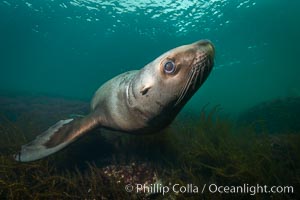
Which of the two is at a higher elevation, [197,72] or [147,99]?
[197,72]

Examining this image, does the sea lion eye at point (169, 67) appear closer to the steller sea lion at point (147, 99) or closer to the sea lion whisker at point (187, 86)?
the steller sea lion at point (147, 99)

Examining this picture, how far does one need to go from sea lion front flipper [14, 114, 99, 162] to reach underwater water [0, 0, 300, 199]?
426 mm

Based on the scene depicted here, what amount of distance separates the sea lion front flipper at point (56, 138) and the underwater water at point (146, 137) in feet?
1.40

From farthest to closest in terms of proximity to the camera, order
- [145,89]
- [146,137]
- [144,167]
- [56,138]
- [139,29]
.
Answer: [139,29] < [146,137] < [144,167] < [56,138] < [145,89]

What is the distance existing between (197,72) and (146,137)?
244cm

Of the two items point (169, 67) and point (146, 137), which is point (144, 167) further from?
point (169, 67)

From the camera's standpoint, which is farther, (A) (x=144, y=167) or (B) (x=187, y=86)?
(A) (x=144, y=167)

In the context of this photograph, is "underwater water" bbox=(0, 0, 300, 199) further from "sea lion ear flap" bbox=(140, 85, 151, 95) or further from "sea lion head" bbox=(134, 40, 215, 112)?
"sea lion ear flap" bbox=(140, 85, 151, 95)

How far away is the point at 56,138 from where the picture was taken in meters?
4.11

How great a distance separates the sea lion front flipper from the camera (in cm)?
373

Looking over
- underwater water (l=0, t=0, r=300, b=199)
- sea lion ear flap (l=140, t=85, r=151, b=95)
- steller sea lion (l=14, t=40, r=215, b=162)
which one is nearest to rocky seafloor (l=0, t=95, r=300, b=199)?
underwater water (l=0, t=0, r=300, b=199)

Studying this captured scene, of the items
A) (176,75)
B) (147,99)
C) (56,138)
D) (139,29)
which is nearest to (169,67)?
(176,75)

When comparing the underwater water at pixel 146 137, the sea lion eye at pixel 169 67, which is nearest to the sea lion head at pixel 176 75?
the sea lion eye at pixel 169 67

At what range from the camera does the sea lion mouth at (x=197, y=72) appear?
2613mm
